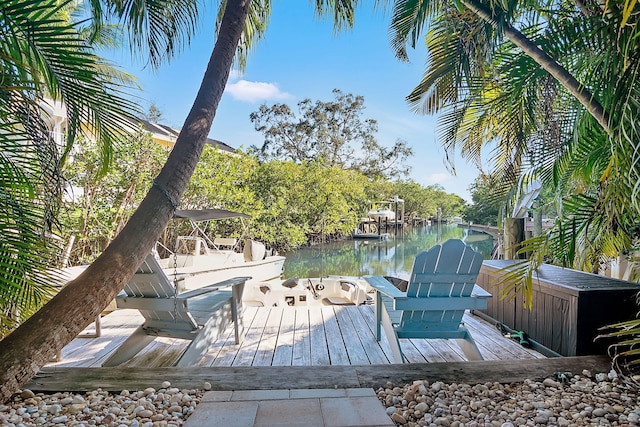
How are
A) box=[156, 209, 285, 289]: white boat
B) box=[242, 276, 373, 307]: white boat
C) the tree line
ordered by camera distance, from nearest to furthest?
box=[156, 209, 285, 289]: white boat < box=[242, 276, 373, 307]: white boat < the tree line

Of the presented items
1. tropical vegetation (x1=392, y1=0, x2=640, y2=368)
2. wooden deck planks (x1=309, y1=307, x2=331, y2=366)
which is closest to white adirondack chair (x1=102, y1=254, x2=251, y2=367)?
wooden deck planks (x1=309, y1=307, x2=331, y2=366)

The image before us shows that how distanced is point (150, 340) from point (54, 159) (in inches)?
84.0

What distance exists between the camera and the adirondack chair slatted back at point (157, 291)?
2.93 m

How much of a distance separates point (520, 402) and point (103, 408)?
2261 mm

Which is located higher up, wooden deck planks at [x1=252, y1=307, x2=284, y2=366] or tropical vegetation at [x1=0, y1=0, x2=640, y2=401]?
tropical vegetation at [x1=0, y1=0, x2=640, y2=401]

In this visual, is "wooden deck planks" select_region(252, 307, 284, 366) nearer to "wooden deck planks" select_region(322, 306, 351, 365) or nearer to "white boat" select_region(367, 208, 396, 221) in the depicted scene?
"wooden deck planks" select_region(322, 306, 351, 365)

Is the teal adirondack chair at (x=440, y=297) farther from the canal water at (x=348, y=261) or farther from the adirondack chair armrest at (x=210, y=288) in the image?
the canal water at (x=348, y=261)

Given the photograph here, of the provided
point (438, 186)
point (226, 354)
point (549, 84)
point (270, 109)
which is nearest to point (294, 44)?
point (270, 109)

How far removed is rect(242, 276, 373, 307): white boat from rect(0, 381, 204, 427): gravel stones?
4546mm

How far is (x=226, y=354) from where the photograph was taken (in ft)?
10.4

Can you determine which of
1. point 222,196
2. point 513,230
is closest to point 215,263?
point 222,196

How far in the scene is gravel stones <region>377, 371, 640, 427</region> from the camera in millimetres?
1739

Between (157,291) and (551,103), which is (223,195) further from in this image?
(551,103)

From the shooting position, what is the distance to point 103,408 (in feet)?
6.11
